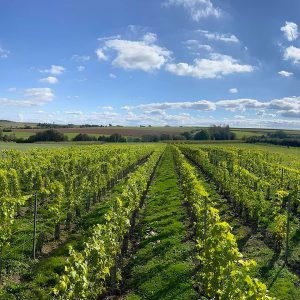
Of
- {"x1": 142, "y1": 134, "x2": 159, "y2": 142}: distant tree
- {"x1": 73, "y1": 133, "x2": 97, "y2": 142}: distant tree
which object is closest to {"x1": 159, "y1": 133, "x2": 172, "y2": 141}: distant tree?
{"x1": 142, "y1": 134, "x2": 159, "y2": 142}: distant tree

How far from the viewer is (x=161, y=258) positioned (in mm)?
13914

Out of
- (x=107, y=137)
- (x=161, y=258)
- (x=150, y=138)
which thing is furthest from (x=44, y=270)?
(x=150, y=138)

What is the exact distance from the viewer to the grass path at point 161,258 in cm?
1146

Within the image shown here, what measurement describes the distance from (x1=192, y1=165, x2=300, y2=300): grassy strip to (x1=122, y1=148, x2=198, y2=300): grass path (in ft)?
7.72

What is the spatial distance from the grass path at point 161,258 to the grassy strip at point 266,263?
2.35m

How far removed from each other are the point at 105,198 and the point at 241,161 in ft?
71.6

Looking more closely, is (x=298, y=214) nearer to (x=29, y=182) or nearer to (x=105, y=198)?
(x=105, y=198)

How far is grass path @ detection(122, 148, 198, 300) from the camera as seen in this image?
451 inches

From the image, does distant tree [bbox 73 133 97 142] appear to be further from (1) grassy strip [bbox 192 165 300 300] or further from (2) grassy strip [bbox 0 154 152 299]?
(1) grassy strip [bbox 192 165 300 300]

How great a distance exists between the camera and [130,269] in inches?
515

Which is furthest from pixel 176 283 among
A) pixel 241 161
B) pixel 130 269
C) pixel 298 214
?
pixel 241 161

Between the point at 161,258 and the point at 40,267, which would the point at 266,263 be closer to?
the point at 161,258

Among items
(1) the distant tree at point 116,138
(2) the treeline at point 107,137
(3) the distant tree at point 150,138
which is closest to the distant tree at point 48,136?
(2) the treeline at point 107,137

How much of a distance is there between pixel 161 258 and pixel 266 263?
3894 millimetres
